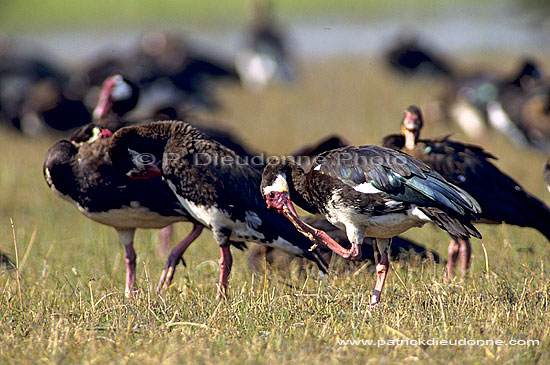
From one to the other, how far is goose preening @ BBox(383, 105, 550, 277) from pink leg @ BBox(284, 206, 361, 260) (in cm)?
106

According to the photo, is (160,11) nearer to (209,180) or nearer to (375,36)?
(375,36)

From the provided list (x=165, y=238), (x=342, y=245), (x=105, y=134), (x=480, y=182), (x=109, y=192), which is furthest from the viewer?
(x=165, y=238)

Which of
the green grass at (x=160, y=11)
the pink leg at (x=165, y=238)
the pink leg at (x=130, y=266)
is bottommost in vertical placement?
the pink leg at (x=165, y=238)

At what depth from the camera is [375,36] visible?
86.3ft

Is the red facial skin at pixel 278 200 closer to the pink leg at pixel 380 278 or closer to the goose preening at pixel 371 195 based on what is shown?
the goose preening at pixel 371 195

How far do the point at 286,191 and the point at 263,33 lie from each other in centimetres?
1685

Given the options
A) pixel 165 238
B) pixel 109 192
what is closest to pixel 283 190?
pixel 109 192

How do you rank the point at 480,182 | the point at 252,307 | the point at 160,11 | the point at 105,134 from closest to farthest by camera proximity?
the point at 252,307 < the point at 480,182 < the point at 105,134 < the point at 160,11

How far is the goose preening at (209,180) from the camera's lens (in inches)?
209

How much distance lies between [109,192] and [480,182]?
257 centimetres

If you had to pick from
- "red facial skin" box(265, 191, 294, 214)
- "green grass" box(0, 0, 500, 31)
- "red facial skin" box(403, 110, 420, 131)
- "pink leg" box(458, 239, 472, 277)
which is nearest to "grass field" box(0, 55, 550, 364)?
"pink leg" box(458, 239, 472, 277)

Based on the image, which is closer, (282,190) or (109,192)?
(282,190)

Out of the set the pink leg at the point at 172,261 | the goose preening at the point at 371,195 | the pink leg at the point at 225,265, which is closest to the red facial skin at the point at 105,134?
the pink leg at the point at 172,261

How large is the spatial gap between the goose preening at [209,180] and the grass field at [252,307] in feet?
0.94
